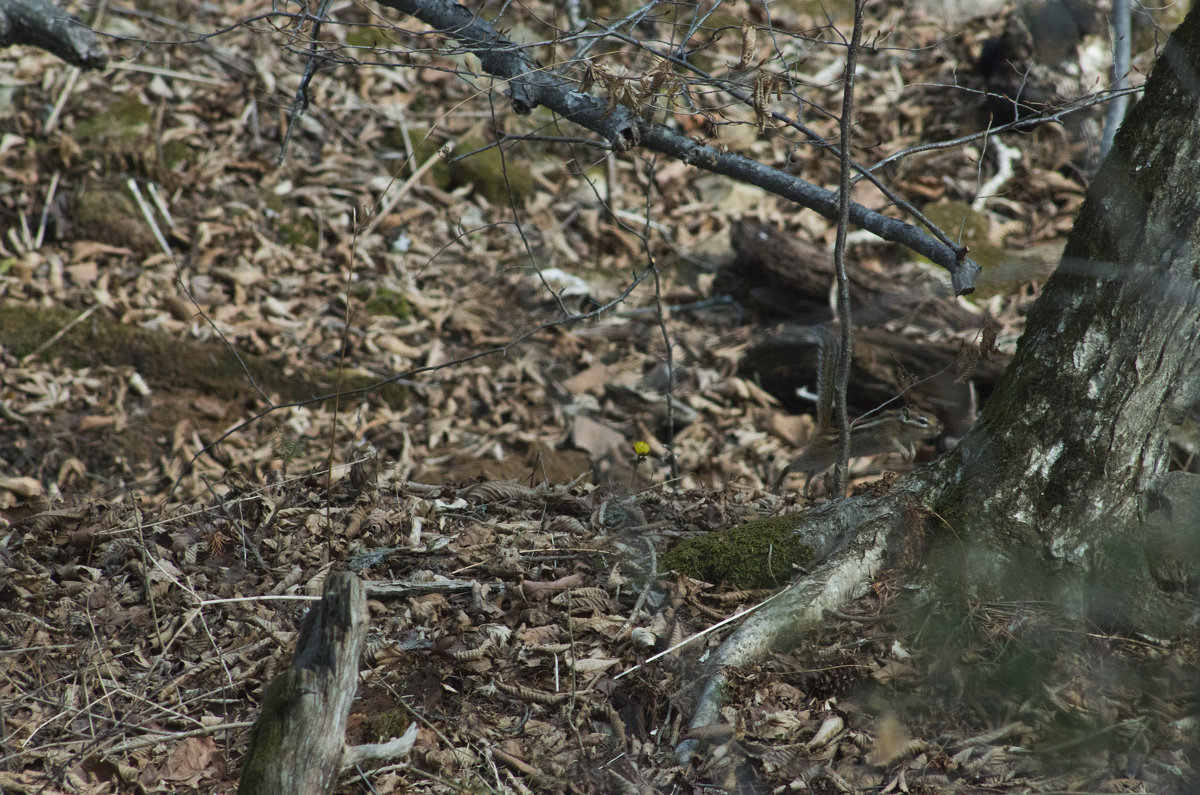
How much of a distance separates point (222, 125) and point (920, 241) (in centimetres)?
724

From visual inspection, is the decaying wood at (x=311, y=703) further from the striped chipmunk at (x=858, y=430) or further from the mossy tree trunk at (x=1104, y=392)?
the striped chipmunk at (x=858, y=430)

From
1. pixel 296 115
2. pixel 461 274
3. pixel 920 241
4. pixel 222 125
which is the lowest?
pixel 461 274

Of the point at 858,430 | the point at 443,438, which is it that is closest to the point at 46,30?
the point at 443,438

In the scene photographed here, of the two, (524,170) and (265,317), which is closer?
(265,317)

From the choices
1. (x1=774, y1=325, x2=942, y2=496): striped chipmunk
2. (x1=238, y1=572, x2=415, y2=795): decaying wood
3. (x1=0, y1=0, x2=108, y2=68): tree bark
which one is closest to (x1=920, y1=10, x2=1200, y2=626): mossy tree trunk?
(x1=774, y1=325, x2=942, y2=496): striped chipmunk

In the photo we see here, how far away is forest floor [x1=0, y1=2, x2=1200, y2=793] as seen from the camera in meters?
2.65

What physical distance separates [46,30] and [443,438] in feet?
11.8

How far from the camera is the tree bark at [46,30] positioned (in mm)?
4715

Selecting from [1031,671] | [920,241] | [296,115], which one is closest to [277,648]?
[296,115]

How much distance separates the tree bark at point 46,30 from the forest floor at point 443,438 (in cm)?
69

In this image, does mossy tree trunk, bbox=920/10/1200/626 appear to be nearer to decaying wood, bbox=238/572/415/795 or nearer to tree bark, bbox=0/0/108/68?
decaying wood, bbox=238/572/415/795

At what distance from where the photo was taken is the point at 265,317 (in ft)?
23.8

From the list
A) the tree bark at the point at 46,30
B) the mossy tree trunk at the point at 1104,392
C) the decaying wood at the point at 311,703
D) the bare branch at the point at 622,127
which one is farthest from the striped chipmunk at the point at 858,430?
the tree bark at the point at 46,30

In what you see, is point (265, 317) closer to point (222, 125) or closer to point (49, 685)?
point (222, 125)
